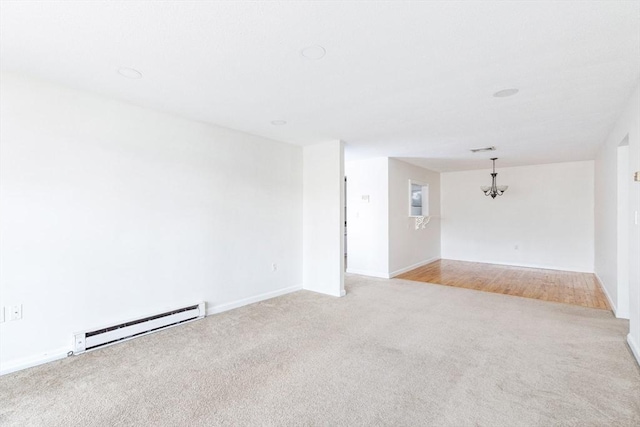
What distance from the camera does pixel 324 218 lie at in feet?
15.1

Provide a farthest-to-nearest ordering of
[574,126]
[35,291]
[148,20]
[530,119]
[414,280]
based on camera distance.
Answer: [414,280]
[574,126]
[530,119]
[35,291]
[148,20]

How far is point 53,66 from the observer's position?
224 centimetres

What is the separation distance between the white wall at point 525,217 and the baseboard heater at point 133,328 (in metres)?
6.52

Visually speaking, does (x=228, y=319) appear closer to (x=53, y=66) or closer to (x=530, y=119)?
(x=53, y=66)

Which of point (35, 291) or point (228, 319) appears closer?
point (35, 291)

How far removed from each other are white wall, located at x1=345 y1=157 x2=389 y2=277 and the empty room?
0.94 m

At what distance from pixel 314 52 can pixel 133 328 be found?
2964 millimetres

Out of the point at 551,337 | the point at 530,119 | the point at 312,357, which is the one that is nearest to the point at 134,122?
the point at 312,357

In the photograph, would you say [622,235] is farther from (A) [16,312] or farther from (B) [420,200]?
(A) [16,312]

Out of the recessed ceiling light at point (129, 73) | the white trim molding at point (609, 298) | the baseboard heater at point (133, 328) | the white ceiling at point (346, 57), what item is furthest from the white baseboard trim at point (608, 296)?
the recessed ceiling light at point (129, 73)

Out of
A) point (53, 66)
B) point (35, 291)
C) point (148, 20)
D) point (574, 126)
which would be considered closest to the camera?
point (148, 20)

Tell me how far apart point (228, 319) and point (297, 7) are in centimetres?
314

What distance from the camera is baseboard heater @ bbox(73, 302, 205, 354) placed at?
8.73ft

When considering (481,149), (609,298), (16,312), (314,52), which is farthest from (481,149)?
(16,312)
